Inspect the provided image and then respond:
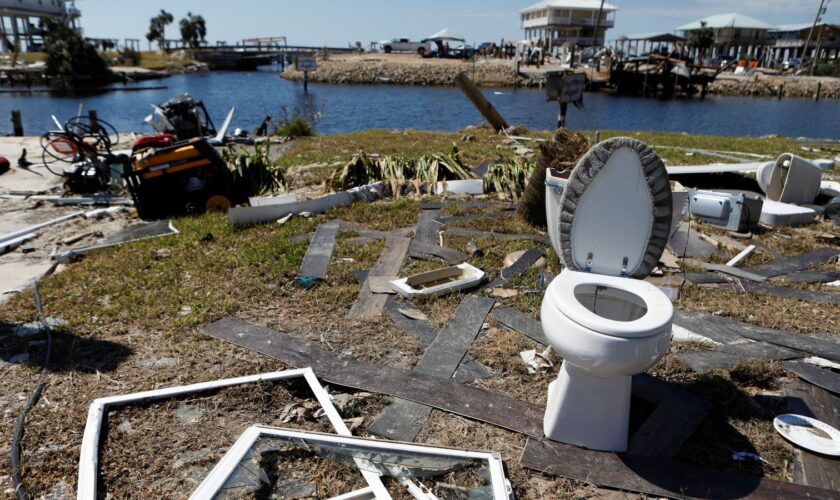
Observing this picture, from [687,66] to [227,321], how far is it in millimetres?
44322

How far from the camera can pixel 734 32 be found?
2424 inches

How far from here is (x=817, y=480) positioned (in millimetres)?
2295

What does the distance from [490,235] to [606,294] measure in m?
2.46

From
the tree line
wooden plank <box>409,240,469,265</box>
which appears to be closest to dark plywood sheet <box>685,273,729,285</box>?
wooden plank <box>409,240,469,265</box>

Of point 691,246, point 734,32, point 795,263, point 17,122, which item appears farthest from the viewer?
point 734,32

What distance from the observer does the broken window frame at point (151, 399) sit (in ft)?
7.22

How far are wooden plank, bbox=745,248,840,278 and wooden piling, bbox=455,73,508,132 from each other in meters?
7.58

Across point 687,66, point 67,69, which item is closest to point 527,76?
point 687,66

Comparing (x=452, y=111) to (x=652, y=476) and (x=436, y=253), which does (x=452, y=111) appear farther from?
(x=652, y=476)

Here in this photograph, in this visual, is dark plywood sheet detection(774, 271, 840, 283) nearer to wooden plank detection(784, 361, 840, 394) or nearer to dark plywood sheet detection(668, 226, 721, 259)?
dark plywood sheet detection(668, 226, 721, 259)

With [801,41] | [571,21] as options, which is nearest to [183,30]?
[571,21]

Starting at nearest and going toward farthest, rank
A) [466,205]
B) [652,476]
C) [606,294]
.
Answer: [652,476]
[606,294]
[466,205]

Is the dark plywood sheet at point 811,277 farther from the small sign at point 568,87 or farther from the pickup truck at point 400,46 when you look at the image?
the pickup truck at point 400,46

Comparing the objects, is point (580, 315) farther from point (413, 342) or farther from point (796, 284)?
point (796, 284)
